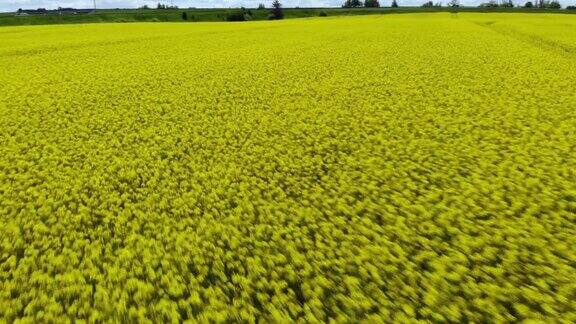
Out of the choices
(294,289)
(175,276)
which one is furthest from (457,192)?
(175,276)

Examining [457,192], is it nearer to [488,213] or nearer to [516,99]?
[488,213]

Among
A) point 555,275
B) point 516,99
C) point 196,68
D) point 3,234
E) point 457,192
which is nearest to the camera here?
point 555,275

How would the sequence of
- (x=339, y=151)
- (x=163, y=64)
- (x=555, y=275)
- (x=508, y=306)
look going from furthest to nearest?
(x=163, y=64), (x=339, y=151), (x=555, y=275), (x=508, y=306)

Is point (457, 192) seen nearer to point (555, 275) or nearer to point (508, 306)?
point (555, 275)

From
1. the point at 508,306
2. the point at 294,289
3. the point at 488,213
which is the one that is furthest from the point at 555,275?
the point at 294,289

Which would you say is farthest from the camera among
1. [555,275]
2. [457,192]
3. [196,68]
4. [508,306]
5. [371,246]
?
[196,68]

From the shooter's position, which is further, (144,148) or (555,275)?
(144,148)
